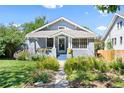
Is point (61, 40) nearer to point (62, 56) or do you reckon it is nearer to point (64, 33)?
point (64, 33)

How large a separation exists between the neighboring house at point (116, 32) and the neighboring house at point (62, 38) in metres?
2.61

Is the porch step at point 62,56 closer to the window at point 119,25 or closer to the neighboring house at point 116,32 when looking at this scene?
the neighboring house at point 116,32

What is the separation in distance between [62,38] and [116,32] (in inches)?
224

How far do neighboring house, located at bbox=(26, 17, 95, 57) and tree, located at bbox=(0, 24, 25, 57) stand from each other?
0.82m

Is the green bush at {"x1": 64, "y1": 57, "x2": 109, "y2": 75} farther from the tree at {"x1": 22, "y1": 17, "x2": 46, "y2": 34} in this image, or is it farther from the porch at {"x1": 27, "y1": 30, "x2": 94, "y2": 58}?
the tree at {"x1": 22, "y1": 17, "x2": 46, "y2": 34}

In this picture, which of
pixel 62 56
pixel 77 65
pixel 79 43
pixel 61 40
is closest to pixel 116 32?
pixel 79 43

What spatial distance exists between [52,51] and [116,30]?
8.61m

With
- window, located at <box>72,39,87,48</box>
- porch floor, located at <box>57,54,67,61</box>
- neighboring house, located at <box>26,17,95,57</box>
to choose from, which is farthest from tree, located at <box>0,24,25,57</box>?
window, located at <box>72,39,87,48</box>

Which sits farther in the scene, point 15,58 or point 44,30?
point 44,30

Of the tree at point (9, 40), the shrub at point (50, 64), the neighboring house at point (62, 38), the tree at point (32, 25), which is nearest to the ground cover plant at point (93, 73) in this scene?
the shrub at point (50, 64)

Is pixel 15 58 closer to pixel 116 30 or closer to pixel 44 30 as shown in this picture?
pixel 44 30
